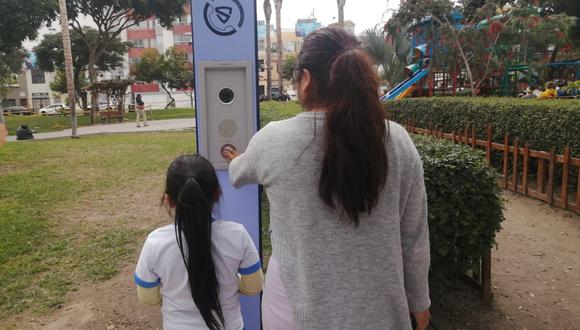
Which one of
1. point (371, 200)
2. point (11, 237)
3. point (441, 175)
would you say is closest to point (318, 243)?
point (371, 200)

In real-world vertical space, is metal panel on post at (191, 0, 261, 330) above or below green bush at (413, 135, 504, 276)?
above

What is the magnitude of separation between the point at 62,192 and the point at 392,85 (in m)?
13.8

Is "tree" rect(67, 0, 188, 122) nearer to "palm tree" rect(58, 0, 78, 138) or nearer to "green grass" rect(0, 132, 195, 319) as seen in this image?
"palm tree" rect(58, 0, 78, 138)

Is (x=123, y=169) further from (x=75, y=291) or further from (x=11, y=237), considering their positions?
(x=75, y=291)

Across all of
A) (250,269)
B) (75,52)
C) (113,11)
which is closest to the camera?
(250,269)

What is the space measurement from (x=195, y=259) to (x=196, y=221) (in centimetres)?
13

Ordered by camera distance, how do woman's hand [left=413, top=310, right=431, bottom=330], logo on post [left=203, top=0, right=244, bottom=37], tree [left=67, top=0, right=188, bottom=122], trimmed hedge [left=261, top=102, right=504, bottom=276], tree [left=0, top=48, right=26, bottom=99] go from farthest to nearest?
tree [left=0, top=48, right=26, bottom=99] → tree [left=67, top=0, right=188, bottom=122] → trimmed hedge [left=261, top=102, right=504, bottom=276] → logo on post [left=203, top=0, right=244, bottom=37] → woman's hand [left=413, top=310, right=431, bottom=330]

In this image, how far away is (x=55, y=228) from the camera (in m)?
5.13

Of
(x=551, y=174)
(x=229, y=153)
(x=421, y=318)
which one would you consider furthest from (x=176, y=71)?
(x=421, y=318)

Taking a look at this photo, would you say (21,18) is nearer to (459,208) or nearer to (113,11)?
(113,11)

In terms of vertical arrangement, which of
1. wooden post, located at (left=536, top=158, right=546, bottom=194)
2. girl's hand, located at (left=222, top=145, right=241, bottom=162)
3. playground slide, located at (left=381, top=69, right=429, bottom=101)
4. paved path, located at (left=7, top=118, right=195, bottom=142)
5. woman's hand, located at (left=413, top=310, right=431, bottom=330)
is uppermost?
playground slide, located at (left=381, top=69, right=429, bottom=101)

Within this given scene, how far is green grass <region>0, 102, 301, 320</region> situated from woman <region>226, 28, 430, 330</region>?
2771mm

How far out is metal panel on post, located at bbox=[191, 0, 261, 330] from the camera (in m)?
2.31

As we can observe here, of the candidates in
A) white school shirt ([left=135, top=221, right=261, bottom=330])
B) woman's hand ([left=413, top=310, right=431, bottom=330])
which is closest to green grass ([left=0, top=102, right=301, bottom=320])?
white school shirt ([left=135, top=221, right=261, bottom=330])
